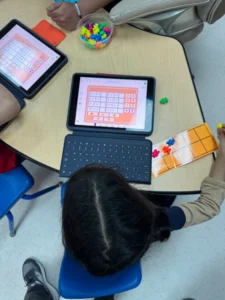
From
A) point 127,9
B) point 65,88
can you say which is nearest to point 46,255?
point 65,88

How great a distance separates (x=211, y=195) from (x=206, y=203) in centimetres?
3

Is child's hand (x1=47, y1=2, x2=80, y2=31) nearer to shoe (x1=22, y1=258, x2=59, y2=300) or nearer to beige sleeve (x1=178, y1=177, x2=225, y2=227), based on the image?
beige sleeve (x1=178, y1=177, x2=225, y2=227)

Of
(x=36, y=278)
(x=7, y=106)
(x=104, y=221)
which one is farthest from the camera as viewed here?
(x=36, y=278)

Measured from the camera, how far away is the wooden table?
0.88 metres

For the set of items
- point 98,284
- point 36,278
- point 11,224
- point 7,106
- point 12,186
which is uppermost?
point 7,106

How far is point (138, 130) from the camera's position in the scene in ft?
2.96

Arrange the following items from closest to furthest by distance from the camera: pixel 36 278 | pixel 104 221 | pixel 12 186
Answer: pixel 104 221 < pixel 12 186 < pixel 36 278

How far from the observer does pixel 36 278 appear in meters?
1.30

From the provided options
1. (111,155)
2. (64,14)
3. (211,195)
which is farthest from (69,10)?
(211,195)

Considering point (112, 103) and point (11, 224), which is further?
point (11, 224)

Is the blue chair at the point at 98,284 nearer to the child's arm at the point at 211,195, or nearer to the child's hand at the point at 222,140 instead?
the child's arm at the point at 211,195

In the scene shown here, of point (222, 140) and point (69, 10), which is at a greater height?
point (69, 10)

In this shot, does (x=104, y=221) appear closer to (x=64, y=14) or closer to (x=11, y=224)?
(x=64, y=14)

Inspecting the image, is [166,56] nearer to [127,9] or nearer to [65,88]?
[127,9]
